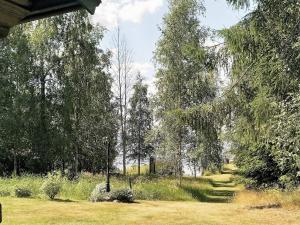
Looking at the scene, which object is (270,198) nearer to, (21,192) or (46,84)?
(21,192)

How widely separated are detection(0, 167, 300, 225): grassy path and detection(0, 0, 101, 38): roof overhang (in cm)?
1043

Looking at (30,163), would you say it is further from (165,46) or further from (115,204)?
(115,204)

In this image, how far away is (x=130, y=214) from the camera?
45.3ft

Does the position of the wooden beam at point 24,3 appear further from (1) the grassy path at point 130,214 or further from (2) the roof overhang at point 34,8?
(1) the grassy path at point 130,214

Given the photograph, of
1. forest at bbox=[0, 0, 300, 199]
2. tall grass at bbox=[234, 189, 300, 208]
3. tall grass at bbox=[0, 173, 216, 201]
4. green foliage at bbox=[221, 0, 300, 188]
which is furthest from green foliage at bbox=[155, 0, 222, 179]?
green foliage at bbox=[221, 0, 300, 188]

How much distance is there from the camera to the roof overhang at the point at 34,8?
1.94 meters

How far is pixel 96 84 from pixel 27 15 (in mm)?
27787

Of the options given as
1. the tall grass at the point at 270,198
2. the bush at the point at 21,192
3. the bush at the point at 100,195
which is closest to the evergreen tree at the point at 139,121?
the tall grass at the point at 270,198

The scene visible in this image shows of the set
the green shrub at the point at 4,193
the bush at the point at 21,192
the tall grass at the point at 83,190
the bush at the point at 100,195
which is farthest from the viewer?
the tall grass at the point at 83,190

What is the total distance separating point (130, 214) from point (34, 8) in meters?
12.3

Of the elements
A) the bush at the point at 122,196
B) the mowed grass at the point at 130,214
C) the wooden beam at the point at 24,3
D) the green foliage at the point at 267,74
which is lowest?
the mowed grass at the point at 130,214

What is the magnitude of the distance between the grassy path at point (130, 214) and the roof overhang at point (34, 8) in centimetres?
1043

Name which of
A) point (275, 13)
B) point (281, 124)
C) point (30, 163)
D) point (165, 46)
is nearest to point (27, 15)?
point (281, 124)

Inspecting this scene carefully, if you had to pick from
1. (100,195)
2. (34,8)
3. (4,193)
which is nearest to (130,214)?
(100,195)
